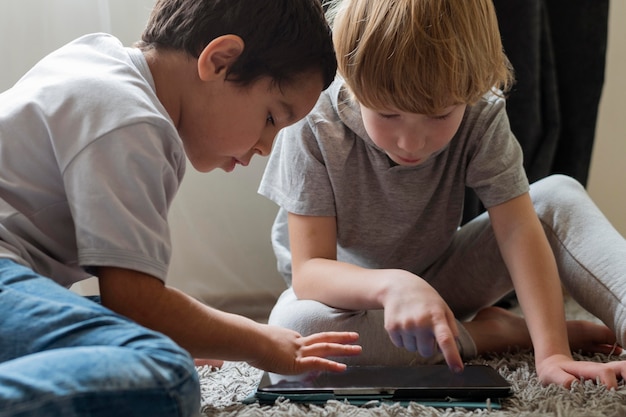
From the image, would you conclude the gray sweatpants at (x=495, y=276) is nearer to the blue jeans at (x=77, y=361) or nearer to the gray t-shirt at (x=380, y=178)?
the gray t-shirt at (x=380, y=178)

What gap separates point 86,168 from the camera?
0.68m

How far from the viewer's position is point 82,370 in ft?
1.90

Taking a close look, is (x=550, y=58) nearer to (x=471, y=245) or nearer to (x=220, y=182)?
(x=471, y=245)

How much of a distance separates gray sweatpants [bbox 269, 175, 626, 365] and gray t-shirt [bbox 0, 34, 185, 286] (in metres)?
0.34

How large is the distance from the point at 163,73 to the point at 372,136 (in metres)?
0.30

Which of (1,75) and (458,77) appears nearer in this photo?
(458,77)

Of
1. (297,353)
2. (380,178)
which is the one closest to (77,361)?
(297,353)

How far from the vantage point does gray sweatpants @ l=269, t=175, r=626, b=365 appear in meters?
0.99

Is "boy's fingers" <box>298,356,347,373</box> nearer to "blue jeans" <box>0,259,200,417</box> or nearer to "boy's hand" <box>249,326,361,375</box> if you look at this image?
"boy's hand" <box>249,326,361,375</box>

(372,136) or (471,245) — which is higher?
(372,136)

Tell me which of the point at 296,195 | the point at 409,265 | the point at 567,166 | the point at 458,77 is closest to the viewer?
the point at 458,77

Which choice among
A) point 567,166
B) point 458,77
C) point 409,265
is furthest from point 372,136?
point 567,166

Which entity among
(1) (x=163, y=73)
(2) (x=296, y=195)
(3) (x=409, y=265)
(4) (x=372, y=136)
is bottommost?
(3) (x=409, y=265)

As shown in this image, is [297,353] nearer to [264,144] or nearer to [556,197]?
[264,144]
